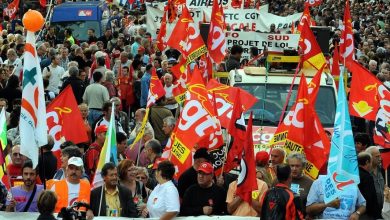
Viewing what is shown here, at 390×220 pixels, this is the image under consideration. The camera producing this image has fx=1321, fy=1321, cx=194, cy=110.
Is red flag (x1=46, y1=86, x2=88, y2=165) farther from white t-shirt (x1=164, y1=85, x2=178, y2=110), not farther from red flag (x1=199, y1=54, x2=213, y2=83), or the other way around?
white t-shirt (x1=164, y1=85, x2=178, y2=110)

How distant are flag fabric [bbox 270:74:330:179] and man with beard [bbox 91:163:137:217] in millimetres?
2149

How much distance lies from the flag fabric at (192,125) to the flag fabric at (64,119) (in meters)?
1.78

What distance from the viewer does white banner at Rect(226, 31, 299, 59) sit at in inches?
842

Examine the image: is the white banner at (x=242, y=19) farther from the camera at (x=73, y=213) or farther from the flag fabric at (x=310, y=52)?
the camera at (x=73, y=213)

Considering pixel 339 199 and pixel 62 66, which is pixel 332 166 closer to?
pixel 339 199

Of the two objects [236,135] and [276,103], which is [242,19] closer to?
[276,103]

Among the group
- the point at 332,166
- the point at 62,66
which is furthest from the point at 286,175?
the point at 62,66

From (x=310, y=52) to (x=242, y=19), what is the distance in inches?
313

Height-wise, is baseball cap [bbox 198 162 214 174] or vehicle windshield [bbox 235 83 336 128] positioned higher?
baseball cap [bbox 198 162 214 174]

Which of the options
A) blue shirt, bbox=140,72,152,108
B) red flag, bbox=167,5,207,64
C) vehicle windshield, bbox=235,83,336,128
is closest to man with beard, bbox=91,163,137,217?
vehicle windshield, bbox=235,83,336,128

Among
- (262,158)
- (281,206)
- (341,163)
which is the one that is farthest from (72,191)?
(341,163)

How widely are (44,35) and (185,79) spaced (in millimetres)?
15318

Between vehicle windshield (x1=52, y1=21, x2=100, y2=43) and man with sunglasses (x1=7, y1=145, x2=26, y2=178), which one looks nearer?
man with sunglasses (x1=7, y1=145, x2=26, y2=178)

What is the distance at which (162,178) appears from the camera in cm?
1302
